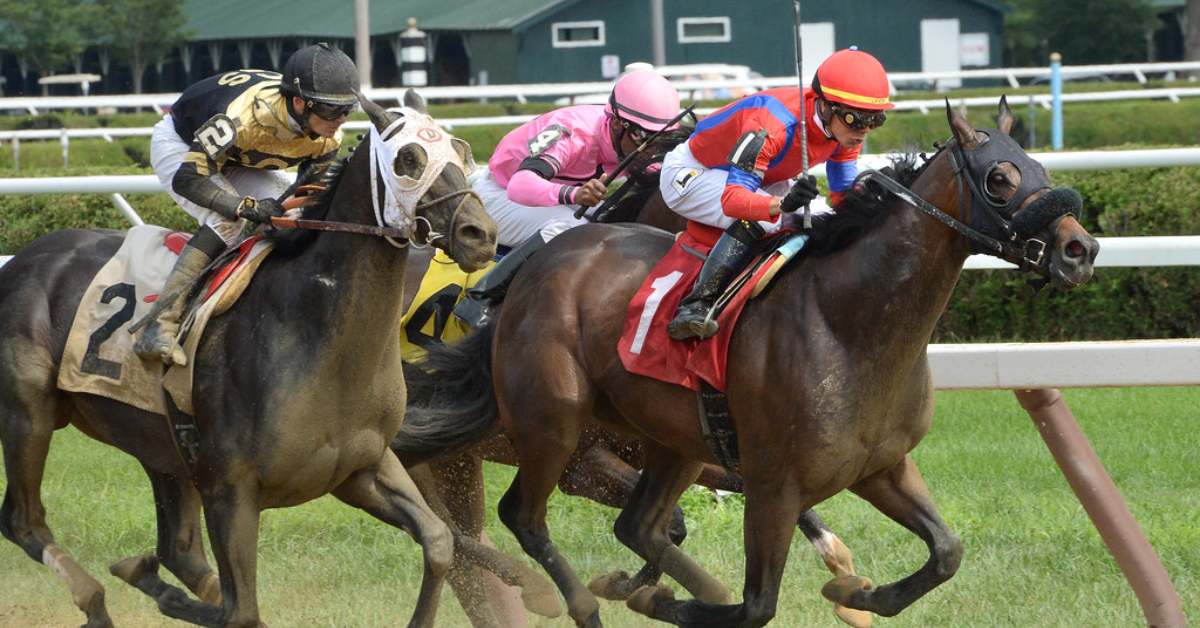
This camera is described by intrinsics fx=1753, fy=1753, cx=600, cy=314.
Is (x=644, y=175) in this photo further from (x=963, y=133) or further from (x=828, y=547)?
(x=963, y=133)

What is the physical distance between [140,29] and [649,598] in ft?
111

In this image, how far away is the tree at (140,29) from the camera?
3644 cm

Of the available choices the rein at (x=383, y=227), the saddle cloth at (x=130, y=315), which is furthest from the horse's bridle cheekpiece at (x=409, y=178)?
the saddle cloth at (x=130, y=315)

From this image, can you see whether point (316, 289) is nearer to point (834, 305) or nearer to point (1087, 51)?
point (834, 305)

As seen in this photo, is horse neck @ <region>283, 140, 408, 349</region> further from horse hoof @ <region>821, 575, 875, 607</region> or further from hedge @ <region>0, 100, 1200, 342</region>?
hedge @ <region>0, 100, 1200, 342</region>

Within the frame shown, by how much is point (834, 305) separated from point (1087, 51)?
35.9 metres

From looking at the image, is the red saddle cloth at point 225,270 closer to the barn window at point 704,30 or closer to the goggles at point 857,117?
the goggles at point 857,117

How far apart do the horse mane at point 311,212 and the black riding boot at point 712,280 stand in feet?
3.31

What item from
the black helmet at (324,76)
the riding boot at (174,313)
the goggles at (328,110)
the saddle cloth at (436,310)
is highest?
the black helmet at (324,76)

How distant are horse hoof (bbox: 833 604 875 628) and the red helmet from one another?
151cm

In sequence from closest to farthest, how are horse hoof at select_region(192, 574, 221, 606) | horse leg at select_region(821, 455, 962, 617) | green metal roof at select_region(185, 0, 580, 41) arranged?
horse leg at select_region(821, 455, 962, 617)
horse hoof at select_region(192, 574, 221, 606)
green metal roof at select_region(185, 0, 580, 41)

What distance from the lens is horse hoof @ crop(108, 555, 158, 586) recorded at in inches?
213

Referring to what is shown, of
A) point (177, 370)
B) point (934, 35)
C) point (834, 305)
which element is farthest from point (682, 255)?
point (934, 35)

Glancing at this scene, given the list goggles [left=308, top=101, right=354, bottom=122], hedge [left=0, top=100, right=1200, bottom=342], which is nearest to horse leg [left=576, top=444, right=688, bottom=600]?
goggles [left=308, top=101, right=354, bottom=122]
